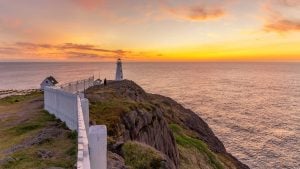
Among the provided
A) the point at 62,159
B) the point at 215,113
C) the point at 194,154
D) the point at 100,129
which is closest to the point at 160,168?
the point at 62,159

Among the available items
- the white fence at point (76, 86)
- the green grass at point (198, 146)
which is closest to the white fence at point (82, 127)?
the white fence at point (76, 86)

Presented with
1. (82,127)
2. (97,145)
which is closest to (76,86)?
(82,127)

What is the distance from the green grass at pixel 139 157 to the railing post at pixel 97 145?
7.23m

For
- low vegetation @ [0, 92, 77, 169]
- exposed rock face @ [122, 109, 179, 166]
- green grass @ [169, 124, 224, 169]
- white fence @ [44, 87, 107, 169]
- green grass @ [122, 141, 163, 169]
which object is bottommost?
green grass @ [169, 124, 224, 169]

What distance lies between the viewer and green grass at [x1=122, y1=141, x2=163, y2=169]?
46.4ft

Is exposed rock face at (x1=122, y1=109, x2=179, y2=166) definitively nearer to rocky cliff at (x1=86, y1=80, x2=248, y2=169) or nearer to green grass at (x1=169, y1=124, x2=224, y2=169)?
rocky cliff at (x1=86, y1=80, x2=248, y2=169)

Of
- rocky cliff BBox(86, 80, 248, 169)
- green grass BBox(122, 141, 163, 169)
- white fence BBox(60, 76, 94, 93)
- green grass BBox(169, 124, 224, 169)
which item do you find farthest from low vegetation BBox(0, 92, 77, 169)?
green grass BBox(169, 124, 224, 169)

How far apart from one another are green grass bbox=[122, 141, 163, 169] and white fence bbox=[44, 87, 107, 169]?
8.97 feet

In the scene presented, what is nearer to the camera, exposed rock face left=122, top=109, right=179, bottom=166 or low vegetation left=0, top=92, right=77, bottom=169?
low vegetation left=0, top=92, right=77, bottom=169

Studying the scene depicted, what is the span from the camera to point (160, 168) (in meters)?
14.8

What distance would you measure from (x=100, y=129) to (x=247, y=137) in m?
48.1

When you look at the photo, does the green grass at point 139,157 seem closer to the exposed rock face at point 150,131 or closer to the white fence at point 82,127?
the white fence at point 82,127

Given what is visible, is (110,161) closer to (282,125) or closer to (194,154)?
(194,154)

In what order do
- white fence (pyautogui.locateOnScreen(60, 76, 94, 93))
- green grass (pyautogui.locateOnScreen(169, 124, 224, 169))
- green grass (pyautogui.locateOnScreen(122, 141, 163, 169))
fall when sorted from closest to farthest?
green grass (pyautogui.locateOnScreen(122, 141, 163, 169)) < white fence (pyautogui.locateOnScreen(60, 76, 94, 93)) < green grass (pyautogui.locateOnScreen(169, 124, 224, 169))
